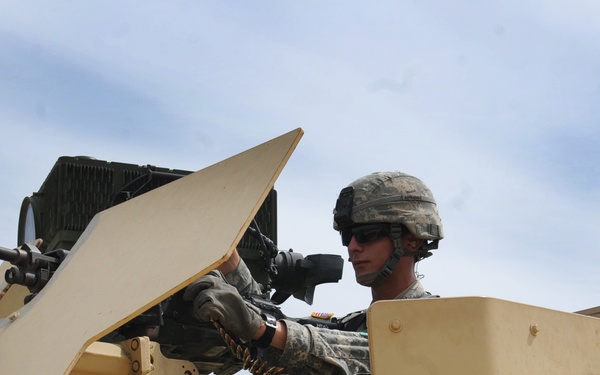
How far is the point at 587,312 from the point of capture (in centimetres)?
488

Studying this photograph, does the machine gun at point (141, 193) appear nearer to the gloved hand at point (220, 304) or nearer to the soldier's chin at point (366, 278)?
the soldier's chin at point (366, 278)

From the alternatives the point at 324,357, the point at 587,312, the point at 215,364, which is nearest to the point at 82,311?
the point at 324,357

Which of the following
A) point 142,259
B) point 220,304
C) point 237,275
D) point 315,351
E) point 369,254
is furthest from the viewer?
point 369,254

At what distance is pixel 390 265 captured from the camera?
15.0 feet

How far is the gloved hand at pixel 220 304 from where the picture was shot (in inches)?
129

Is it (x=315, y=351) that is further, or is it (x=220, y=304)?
(x=315, y=351)

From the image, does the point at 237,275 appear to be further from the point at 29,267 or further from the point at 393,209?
the point at 29,267

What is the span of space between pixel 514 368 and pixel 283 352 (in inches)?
38.8

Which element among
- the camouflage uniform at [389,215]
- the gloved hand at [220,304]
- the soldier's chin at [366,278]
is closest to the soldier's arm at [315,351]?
the gloved hand at [220,304]

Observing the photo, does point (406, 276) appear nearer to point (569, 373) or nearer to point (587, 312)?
point (587, 312)

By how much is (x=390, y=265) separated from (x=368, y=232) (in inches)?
7.3

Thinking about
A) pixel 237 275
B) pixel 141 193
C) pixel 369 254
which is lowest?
pixel 237 275

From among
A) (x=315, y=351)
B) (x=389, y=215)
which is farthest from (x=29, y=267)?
(x=389, y=215)

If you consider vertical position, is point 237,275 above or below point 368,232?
below
